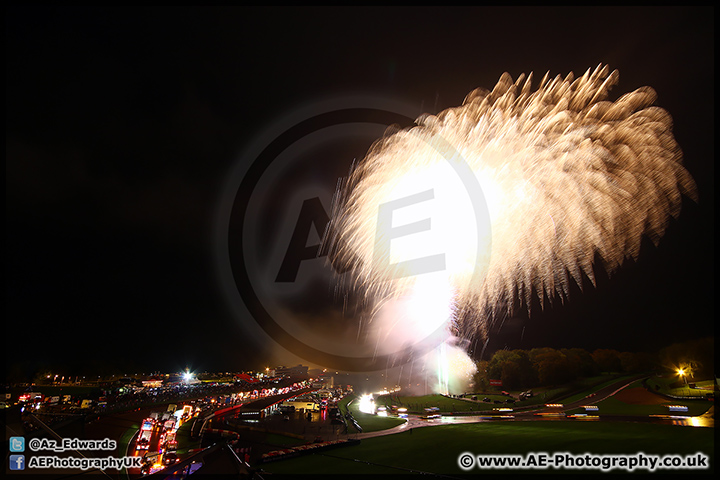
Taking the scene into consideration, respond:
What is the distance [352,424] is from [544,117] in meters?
38.8

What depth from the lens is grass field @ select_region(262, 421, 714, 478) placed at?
73.2 feet

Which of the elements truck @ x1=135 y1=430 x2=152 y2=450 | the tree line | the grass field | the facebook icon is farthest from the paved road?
the facebook icon

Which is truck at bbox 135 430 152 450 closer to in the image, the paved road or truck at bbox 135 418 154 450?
truck at bbox 135 418 154 450

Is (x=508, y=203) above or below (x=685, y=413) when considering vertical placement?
above

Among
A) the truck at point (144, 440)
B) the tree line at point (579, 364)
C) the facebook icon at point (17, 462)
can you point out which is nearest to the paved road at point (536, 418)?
the tree line at point (579, 364)

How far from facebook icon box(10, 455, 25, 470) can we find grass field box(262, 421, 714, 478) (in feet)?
48.8

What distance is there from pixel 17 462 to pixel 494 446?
31.9 m

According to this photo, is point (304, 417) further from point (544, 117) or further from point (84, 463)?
point (544, 117)

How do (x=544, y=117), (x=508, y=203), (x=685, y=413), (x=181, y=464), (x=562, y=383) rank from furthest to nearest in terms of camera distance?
(x=562, y=383) → (x=685, y=413) → (x=508, y=203) → (x=544, y=117) → (x=181, y=464)

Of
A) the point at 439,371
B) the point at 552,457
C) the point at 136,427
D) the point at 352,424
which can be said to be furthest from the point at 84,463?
the point at 439,371

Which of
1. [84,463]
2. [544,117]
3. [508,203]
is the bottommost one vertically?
[84,463]

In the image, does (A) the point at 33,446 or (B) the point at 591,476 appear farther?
(A) the point at 33,446

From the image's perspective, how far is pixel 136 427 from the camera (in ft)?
136

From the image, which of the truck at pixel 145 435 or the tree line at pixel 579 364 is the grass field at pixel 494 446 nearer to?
the truck at pixel 145 435
